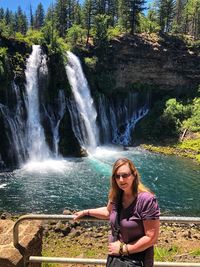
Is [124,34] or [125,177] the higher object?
[124,34]

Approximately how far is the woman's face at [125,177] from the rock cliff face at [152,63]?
1904 inches

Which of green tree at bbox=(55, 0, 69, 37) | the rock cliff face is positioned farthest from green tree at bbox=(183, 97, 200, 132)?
green tree at bbox=(55, 0, 69, 37)

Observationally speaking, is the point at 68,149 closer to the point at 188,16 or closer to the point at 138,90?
the point at 138,90

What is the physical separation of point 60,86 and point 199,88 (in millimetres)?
22599

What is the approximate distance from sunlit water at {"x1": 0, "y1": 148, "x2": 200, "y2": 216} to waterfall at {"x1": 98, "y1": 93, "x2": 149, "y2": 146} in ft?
30.1

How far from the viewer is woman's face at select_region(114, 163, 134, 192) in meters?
5.38

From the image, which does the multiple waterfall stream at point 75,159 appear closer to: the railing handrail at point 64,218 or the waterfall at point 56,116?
the waterfall at point 56,116

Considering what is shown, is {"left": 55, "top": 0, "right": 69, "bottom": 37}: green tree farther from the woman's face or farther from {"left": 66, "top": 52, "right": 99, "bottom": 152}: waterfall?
the woman's face

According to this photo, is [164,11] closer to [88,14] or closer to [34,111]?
[88,14]

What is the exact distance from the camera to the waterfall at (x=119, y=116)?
50.1 m

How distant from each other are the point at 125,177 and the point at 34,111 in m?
35.9

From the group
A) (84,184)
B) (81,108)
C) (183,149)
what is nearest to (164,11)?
(81,108)

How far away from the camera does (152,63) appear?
5612 cm

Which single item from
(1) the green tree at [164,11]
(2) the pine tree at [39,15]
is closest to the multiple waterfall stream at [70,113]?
(1) the green tree at [164,11]
